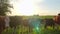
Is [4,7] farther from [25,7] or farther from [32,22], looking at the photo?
[32,22]

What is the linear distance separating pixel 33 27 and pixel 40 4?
→ 224mm

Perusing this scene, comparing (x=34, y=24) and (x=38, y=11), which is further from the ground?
(x=38, y=11)

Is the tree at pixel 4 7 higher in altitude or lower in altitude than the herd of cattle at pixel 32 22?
higher

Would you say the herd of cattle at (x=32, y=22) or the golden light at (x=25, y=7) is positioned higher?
the golden light at (x=25, y=7)

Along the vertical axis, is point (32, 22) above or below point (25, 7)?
below

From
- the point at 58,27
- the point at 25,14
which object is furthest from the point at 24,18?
the point at 58,27

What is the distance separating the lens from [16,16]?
133 cm

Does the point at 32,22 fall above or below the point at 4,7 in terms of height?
below

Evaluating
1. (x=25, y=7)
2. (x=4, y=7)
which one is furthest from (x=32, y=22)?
(x=4, y=7)

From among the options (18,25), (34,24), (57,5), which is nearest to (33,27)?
(34,24)

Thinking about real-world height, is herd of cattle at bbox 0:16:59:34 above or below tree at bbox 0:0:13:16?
below

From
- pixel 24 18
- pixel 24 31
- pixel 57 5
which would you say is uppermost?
pixel 57 5

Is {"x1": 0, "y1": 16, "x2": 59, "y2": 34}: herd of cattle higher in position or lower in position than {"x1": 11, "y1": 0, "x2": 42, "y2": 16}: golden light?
lower

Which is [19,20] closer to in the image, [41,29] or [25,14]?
[25,14]
